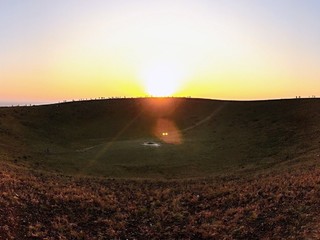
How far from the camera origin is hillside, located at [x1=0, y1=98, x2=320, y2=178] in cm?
2570

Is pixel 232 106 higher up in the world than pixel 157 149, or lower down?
higher up

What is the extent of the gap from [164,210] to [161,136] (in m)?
25.4

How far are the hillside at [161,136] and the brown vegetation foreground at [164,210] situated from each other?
6.41 meters

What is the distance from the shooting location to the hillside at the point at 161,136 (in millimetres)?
25703

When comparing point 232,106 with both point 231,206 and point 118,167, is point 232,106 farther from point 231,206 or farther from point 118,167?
point 231,206

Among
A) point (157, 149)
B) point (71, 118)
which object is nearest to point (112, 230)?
point (157, 149)

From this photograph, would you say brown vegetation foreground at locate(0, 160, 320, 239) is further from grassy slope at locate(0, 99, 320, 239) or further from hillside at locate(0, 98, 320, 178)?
hillside at locate(0, 98, 320, 178)

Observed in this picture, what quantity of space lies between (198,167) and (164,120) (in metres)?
22.4

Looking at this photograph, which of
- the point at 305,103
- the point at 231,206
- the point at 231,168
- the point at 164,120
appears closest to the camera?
the point at 231,206

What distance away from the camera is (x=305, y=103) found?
43.6 metres

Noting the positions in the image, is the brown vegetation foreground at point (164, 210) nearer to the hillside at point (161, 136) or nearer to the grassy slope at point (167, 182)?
the grassy slope at point (167, 182)

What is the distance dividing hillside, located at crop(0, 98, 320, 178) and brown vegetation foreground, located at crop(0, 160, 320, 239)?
6407 mm

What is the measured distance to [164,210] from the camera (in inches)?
582

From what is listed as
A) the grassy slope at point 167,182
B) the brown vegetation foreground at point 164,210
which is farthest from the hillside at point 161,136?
the brown vegetation foreground at point 164,210
